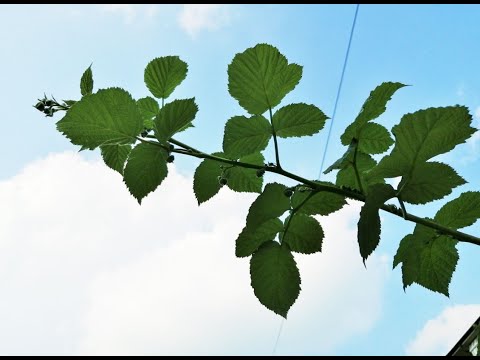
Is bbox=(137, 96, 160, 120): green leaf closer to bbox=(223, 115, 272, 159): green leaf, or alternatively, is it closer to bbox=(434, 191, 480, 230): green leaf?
bbox=(223, 115, 272, 159): green leaf

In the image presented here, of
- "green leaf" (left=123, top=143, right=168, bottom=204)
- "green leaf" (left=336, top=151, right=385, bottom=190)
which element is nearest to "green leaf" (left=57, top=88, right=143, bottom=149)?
"green leaf" (left=123, top=143, right=168, bottom=204)

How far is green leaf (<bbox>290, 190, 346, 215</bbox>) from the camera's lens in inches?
10.4

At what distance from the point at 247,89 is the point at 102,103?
80mm

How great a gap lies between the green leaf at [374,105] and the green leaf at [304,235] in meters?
0.06

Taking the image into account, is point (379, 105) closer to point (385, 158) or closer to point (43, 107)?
point (385, 158)

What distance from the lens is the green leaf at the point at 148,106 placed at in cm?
29

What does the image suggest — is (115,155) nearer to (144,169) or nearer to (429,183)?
(144,169)

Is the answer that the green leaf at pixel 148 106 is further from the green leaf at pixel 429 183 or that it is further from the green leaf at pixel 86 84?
the green leaf at pixel 429 183

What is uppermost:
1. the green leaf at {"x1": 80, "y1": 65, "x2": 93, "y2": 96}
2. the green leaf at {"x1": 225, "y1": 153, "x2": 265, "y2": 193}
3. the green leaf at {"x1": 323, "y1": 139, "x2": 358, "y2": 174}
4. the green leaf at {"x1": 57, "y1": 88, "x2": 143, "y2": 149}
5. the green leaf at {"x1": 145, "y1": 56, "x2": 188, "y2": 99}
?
the green leaf at {"x1": 145, "y1": 56, "x2": 188, "y2": 99}

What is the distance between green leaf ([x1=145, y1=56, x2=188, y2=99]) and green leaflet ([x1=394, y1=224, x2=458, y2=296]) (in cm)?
16

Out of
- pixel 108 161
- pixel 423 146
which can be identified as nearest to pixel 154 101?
pixel 108 161

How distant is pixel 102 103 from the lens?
239mm

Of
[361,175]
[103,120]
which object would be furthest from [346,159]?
[103,120]

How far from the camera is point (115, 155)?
281mm
